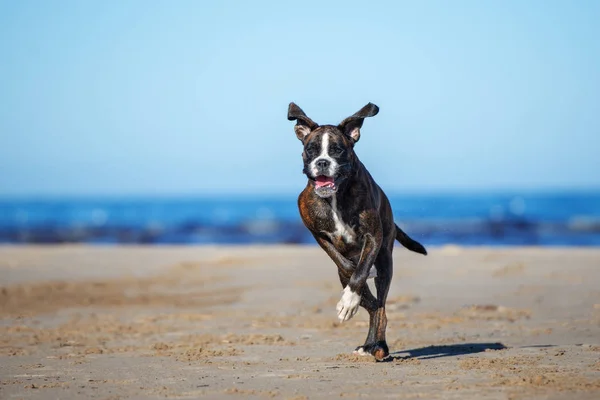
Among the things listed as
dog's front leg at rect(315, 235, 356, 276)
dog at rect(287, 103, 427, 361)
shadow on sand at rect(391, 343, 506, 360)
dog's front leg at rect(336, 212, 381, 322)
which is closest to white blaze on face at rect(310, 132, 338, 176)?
dog at rect(287, 103, 427, 361)

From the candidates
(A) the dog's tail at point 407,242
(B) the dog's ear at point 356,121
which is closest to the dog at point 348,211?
(B) the dog's ear at point 356,121

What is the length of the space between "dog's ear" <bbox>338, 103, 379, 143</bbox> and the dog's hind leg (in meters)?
1.07

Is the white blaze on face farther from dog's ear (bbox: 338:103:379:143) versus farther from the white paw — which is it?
the white paw

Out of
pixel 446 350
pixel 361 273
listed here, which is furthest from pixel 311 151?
pixel 446 350

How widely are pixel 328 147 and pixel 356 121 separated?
0.48 meters

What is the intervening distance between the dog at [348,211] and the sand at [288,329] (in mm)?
506

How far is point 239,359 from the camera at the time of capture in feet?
27.8

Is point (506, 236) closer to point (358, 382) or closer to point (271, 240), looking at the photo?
point (271, 240)

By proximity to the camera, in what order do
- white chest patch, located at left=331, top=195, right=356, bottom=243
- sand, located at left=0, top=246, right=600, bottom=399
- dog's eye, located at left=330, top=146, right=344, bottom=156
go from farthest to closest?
white chest patch, located at left=331, top=195, right=356, bottom=243 → dog's eye, located at left=330, top=146, right=344, bottom=156 → sand, located at left=0, top=246, right=600, bottom=399

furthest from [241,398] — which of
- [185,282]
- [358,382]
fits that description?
[185,282]

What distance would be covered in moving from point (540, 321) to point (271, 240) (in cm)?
2227

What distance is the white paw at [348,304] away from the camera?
7.90m

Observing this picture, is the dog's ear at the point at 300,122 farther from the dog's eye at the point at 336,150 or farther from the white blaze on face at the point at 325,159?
the dog's eye at the point at 336,150

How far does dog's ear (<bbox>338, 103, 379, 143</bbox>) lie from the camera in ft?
27.3
